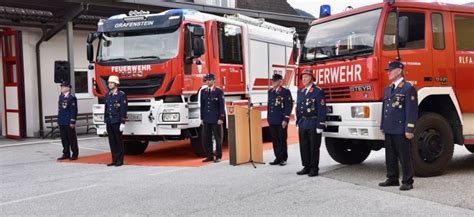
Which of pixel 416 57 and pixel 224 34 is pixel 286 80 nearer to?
pixel 224 34

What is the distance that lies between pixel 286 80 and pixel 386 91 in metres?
7.67

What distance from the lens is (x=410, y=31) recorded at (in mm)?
7973

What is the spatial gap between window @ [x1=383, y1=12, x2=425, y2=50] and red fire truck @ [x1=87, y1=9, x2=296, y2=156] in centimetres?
423

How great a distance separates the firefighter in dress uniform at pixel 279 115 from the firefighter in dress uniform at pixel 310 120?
1.18m

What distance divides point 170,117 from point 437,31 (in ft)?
16.8

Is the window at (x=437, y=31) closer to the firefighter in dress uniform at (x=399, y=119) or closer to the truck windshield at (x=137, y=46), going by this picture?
the firefighter in dress uniform at (x=399, y=119)

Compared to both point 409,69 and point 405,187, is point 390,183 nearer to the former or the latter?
point 405,187

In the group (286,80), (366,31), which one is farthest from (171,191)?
(286,80)

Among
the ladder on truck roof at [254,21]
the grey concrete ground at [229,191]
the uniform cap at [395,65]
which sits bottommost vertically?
the grey concrete ground at [229,191]

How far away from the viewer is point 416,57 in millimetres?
7949

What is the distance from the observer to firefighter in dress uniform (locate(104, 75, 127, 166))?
34.5 feet

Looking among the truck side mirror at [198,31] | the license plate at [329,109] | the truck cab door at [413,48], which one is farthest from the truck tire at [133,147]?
the truck cab door at [413,48]

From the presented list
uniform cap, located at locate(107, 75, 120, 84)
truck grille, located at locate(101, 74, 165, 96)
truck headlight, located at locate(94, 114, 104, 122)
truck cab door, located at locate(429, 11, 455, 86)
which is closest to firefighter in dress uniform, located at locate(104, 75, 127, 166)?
uniform cap, located at locate(107, 75, 120, 84)

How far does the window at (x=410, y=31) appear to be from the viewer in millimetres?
7823
